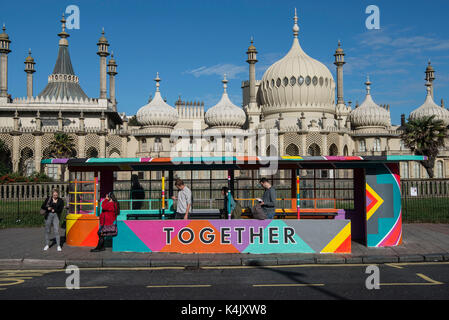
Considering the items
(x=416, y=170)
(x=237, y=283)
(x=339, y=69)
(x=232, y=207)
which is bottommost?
(x=237, y=283)

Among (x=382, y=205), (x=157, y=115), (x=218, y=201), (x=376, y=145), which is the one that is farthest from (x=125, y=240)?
(x=376, y=145)

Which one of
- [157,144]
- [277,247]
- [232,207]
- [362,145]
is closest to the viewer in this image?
[277,247]

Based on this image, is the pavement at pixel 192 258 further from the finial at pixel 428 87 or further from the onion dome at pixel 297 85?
the finial at pixel 428 87

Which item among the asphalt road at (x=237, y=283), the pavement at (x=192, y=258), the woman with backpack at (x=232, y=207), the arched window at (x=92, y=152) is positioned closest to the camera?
the asphalt road at (x=237, y=283)

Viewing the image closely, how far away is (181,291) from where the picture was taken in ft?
29.3

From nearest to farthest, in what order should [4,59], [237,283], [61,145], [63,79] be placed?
[237,283]
[61,145]
[4,59]
[63,79]

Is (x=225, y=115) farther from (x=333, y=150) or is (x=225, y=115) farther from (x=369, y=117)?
(x=369, y=117)

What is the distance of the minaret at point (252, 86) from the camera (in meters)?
53.1

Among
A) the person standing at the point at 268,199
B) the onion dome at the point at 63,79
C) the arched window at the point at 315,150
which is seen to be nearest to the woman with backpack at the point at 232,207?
the person standing at the point at 268,199

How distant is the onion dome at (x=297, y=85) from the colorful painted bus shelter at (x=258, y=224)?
37505 millimetres

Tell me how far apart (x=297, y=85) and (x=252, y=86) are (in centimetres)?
530

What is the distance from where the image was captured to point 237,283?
9.64 m
